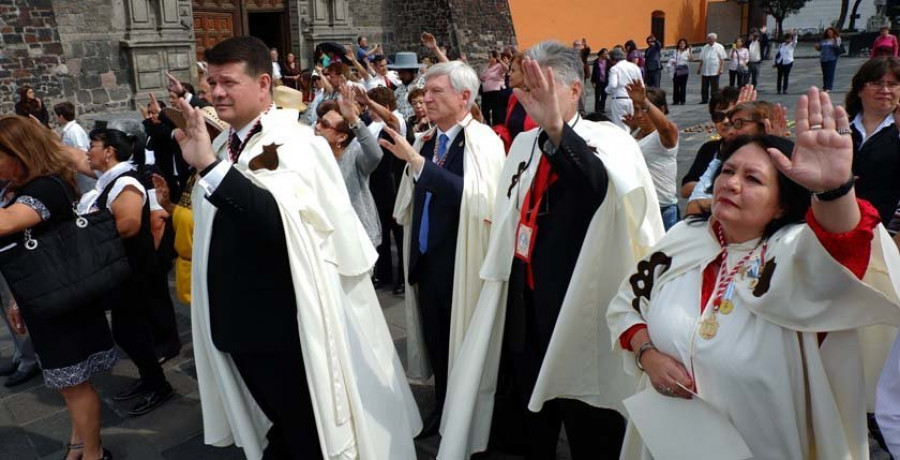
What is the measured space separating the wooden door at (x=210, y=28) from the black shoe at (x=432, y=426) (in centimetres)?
1561

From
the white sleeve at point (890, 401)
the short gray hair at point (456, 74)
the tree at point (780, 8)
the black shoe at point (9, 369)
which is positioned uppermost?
the tree at point (780, 8)

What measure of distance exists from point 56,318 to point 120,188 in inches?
31.0

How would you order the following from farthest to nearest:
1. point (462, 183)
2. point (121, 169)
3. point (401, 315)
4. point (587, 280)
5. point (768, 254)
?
point (401, 315), point (121, 169), point (462, 183), point (587, 280), point (768, 254)

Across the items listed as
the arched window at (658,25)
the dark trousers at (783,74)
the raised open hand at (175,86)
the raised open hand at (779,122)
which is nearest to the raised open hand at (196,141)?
the raised open hand at (779,122)

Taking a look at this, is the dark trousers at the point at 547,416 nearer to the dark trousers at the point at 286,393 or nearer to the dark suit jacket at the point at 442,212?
the dark suit jacket at the point at 442,212

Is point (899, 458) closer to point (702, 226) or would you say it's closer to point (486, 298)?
point (702, 226)

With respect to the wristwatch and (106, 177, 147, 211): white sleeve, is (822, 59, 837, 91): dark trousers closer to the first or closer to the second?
(106, 177, 147, 211): white sleeve

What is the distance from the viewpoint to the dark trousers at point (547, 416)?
2875 mm

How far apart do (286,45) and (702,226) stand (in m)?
18.5

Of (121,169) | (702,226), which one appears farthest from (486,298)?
(121,169)

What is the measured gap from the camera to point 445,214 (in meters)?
3.32

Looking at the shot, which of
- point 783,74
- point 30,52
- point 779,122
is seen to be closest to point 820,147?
point 779,122

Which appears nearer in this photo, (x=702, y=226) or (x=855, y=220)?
(x=855, y=220)

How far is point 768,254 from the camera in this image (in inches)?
72.3
